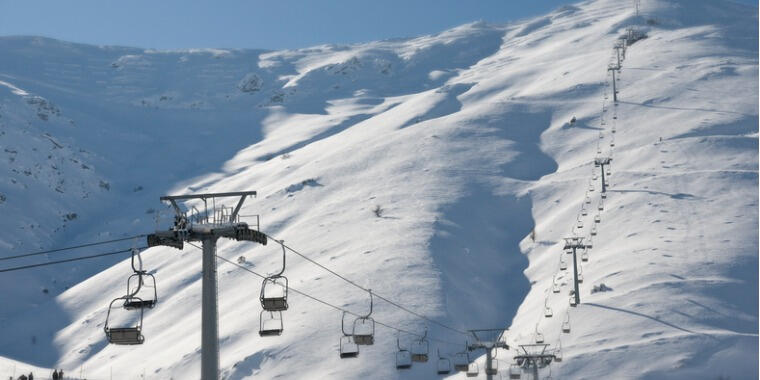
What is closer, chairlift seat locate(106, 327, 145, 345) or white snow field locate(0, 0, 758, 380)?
chairlift seat locate(106, 327, 145, 345)

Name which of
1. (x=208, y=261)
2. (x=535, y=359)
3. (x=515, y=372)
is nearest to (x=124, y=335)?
(x=208, y=261)

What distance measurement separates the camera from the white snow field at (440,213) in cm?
5256

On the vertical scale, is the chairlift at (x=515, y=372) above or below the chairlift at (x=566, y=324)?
above

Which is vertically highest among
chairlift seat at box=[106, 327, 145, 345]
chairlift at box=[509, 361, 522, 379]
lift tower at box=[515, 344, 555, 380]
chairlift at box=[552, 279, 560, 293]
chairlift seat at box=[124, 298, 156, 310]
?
chairlift seat at box=[124, 298, 156, 310]

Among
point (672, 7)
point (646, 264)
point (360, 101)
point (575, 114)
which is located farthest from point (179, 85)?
point (646, 264)

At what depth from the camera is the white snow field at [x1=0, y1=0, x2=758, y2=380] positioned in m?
52.6

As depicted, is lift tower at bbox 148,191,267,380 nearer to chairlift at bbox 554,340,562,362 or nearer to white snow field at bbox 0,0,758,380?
chairlift at bbox 554,340,562,362

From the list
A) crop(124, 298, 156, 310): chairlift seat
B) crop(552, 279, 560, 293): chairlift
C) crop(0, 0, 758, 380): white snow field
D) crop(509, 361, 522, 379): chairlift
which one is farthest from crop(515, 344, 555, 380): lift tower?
crop(124, 298, 156, 310): chairlift seat

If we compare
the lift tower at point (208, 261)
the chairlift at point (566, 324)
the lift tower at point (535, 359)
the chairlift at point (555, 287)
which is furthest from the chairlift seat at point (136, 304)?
the chairlift at point (555, 287)

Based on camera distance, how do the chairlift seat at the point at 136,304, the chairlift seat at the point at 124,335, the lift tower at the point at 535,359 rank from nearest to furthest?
1. the chairlift seat at the point at 124,335
2. the chairlift seat at the point at 136,304
3. the lift tower at the point at 535,359

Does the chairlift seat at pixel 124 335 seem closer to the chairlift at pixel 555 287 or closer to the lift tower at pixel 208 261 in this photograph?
the lift tower at pixel 208 261

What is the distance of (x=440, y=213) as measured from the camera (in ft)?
238

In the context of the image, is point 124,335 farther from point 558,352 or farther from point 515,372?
point 558,352

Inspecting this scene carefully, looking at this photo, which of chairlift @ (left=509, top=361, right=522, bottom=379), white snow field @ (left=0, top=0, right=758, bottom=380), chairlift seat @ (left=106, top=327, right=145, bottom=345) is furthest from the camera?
white snow field @ (left=0, top=0, right=758, bottom=380)
